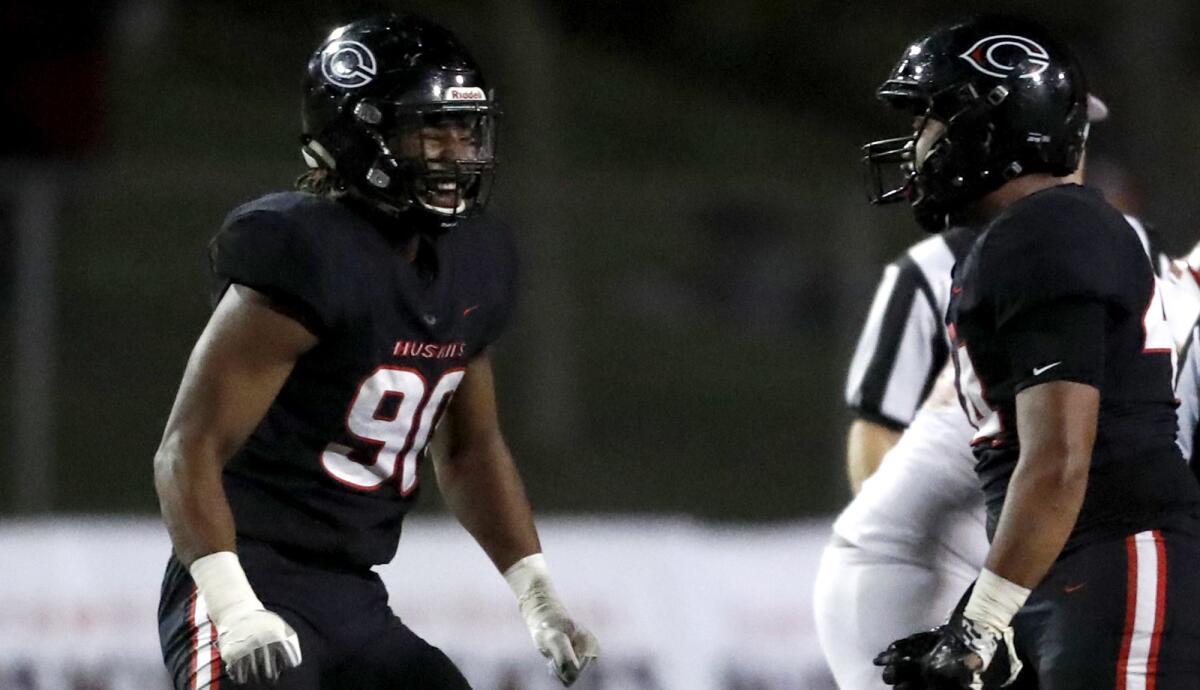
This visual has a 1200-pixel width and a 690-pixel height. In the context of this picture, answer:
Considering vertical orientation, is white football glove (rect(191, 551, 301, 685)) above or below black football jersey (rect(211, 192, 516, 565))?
below

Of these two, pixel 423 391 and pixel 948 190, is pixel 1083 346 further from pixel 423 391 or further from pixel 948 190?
pixel 423 391

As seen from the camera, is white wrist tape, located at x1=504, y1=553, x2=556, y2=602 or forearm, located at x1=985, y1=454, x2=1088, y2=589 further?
white wrist tape, located at x1=504, y1=553, x2=556, y2=602

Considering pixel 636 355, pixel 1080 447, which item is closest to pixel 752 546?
pixel 636 355

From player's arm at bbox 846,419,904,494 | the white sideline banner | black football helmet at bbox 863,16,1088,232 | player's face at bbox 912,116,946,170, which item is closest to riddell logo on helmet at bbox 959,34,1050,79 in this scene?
black football helmet at bbox 863,16,1088,232

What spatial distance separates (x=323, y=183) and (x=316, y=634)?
74cm

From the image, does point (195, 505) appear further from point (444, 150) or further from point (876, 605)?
point (876, 605)

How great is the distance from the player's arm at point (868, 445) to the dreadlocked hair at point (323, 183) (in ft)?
4.47

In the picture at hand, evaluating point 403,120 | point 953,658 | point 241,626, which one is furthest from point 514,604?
point 953,658

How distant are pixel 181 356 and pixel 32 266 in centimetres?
95

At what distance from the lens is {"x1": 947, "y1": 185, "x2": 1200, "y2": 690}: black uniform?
2629 mm

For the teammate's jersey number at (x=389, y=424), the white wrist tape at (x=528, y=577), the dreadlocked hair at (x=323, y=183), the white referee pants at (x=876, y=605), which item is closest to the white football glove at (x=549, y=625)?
the white wrist tape at (x=528, y=577)

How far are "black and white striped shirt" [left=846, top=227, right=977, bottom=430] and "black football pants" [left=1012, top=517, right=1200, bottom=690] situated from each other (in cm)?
108

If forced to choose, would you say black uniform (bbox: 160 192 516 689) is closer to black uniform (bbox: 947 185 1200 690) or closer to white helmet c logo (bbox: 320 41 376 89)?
white helmet c logo (bbox: 320 41 376 89)

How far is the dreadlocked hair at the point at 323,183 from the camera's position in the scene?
10.2 feet
